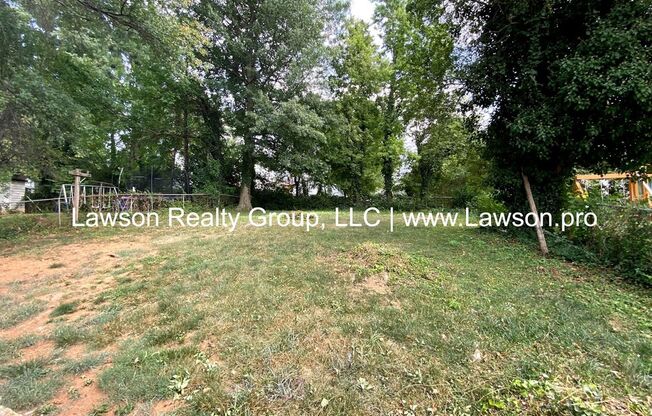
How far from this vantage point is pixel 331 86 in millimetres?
15625

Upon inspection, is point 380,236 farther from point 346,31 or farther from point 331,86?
point 346,31

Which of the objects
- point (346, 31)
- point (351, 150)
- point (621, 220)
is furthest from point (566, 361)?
point (346, 31)

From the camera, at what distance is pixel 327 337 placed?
7.97 feet

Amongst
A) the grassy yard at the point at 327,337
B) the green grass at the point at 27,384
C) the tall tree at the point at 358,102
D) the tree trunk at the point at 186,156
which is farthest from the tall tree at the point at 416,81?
the tree trunk at the point at 186,156

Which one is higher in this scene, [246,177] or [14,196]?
[246,177]

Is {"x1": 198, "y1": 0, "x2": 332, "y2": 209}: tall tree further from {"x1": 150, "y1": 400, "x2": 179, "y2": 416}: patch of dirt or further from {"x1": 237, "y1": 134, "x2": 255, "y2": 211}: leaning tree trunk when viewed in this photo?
{"x1": 150, "y1": 400, "x2": 179, "y2": 416}: patch of dirt

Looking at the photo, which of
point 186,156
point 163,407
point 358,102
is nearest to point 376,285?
point 163,407

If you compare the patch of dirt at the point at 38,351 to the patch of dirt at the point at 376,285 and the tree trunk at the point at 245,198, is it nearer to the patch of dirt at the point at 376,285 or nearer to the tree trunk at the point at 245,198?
the patch of dirt at the point at 376,285

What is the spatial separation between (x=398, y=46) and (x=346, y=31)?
3054 mm

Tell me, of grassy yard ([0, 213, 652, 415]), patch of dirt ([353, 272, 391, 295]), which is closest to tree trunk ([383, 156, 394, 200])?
grassy yard ([0, 213, 652, 415])

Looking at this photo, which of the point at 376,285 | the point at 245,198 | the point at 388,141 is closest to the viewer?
the point at 376,285

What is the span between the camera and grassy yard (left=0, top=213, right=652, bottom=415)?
181 cm

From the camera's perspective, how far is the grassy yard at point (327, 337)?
5.94 feet

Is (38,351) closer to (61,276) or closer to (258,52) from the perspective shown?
(61,276)
